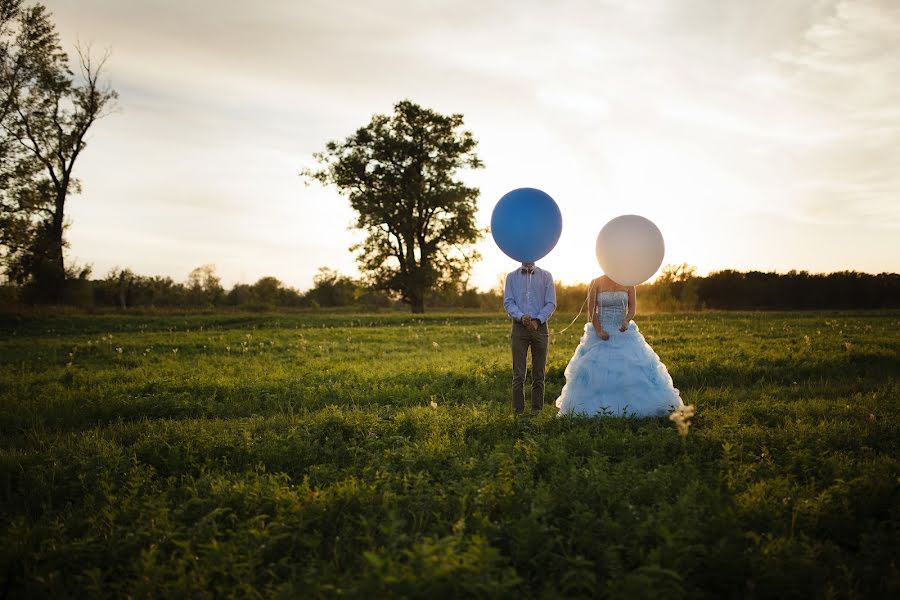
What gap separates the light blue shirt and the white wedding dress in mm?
903

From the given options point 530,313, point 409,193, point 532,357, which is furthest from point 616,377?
point 409,193

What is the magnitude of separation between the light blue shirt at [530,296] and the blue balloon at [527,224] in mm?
336

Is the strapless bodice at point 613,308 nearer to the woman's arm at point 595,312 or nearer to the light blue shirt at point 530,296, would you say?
the woman's arm at point 595,312

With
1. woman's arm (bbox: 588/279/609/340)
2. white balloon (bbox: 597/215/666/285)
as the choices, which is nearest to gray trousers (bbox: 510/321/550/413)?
woman's arm (bbox: 588/279/609/340)

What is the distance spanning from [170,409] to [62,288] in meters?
34.8

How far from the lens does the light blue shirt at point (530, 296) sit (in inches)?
315

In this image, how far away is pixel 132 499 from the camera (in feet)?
16.6

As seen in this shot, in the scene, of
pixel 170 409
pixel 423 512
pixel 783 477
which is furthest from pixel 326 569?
pixel 170 409

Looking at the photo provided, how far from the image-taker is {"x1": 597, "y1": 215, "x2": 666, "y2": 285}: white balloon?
24.9 ft

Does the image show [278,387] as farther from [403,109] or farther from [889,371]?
[403,109]

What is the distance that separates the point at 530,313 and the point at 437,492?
3.69 m

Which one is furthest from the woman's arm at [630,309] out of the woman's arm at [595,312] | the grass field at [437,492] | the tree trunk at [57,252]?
the tree trunk at [57,252]

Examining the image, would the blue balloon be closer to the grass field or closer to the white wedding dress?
the white wedding dress

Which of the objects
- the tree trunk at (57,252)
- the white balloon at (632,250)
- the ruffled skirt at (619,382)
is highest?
the tree trunk at (57,252)
